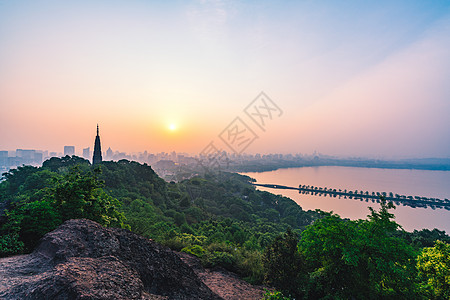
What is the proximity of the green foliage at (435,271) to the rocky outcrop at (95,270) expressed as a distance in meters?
5.25

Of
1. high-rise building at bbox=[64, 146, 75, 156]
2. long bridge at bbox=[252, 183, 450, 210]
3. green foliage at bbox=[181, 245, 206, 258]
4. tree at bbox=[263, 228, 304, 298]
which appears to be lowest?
long bridge at bbox=[252, 183, 450, 210]

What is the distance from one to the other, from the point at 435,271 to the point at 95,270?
7.61 m

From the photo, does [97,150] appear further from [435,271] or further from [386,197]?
[386,197]

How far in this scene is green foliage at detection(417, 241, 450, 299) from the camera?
503 centimetres

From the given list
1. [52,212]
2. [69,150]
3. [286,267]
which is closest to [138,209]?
[52,212]

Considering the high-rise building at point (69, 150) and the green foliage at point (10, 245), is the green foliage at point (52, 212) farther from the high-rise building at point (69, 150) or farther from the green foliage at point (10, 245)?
the high-rise building at point (69, 150)

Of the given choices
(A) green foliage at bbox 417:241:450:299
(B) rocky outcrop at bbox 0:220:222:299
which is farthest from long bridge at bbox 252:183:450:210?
(B) rocky outcrop at bbox 0:220:222:299

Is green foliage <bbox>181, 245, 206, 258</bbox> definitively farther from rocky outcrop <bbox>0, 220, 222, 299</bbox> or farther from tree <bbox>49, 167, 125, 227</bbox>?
rocky outcrop <bbox>0, 220, 222, 299</bbox>

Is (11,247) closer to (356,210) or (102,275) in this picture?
(102,275)

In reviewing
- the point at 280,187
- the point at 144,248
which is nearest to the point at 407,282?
the point at 144,248

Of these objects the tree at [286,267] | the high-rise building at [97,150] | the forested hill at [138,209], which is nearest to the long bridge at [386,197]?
the forested hill at [138,209]

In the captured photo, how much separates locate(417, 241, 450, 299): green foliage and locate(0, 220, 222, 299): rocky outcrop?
5250mm

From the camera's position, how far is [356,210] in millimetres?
37688

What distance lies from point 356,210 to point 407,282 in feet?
128
